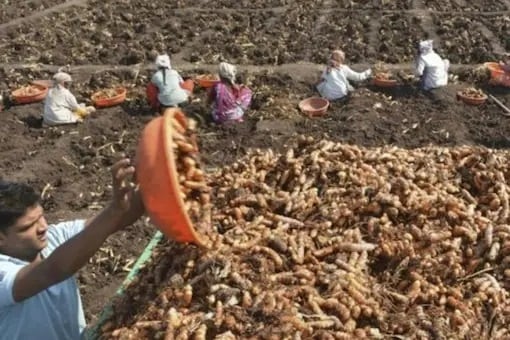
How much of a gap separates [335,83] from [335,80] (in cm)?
6

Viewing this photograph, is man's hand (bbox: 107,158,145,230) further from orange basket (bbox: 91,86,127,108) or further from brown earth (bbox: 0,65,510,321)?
orange basket (bbox: 91,86,127,108)

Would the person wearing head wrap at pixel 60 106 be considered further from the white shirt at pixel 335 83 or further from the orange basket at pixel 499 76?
the orange basket at pixel 499 76

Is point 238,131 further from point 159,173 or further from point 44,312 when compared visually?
point 159,173

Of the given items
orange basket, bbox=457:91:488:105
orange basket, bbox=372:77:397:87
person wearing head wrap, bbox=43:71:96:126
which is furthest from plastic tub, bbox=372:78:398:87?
person wearing head wrap, bbox=43:71:96:126

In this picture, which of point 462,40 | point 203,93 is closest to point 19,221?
point 203,93

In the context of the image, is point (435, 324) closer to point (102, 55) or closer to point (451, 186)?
point (451, 186)

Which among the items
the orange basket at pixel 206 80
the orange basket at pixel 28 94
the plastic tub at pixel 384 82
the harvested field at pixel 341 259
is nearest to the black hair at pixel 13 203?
the harvested field at pixel 341 259

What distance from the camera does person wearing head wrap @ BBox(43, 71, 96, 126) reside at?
1033 cm

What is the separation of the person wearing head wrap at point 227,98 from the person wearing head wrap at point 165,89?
2.39ft

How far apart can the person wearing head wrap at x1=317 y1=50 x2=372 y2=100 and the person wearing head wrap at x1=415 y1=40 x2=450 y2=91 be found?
114cm

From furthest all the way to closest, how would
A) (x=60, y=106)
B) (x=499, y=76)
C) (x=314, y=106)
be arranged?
(x=499, y=76)
(x=314, y=106)
(x=60, y=106)

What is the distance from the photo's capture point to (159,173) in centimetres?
300

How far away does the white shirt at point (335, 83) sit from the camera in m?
10.8

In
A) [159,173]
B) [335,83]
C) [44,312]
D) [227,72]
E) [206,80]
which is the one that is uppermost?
[159,173]
